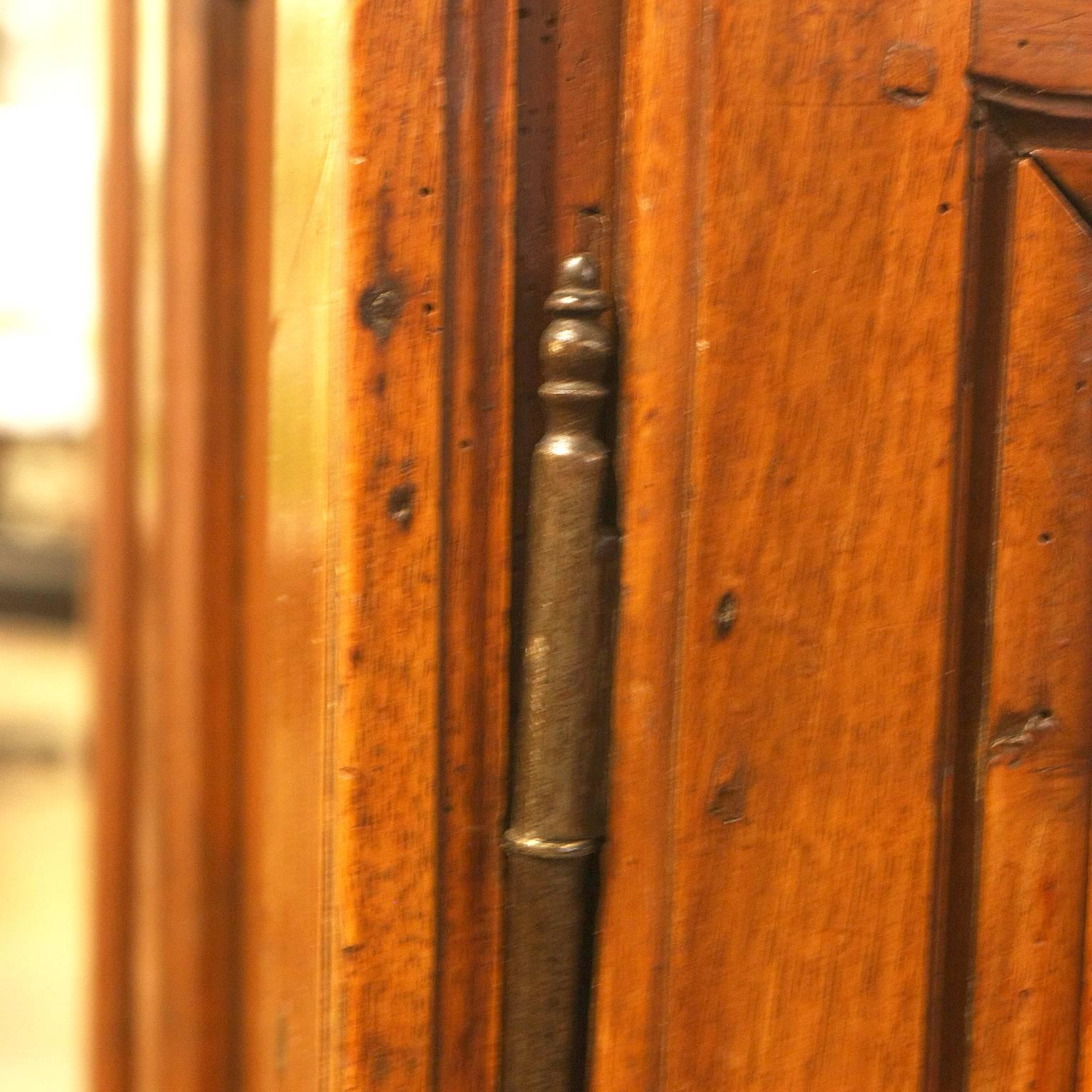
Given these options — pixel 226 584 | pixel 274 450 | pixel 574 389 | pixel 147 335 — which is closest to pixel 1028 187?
pixel 574 389

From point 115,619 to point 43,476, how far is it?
1.59 metres

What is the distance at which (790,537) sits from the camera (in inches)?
15.7

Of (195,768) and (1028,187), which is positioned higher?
(1028,187)

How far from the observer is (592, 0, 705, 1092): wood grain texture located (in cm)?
38

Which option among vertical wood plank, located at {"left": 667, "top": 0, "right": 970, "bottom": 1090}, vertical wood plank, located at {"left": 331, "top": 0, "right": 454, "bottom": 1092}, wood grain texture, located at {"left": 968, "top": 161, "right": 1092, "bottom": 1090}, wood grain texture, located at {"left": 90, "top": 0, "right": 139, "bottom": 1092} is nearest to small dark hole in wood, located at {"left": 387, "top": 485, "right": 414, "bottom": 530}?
vertical wood plank, located at {"left": 331, "top": 0, "right": 454, "bottom": 1092}

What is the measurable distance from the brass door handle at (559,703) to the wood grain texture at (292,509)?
2.9 inches

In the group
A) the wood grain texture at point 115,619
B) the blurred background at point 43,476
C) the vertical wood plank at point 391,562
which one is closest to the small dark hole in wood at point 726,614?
the vertical wood plank at point 391,562

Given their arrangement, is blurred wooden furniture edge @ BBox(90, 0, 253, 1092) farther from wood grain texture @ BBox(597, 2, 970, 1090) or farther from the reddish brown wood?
wood grain texture @ BBox(597, 2, 970, 1090)

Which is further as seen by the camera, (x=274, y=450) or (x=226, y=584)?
(x=226, y=584)

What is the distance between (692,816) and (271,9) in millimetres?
462

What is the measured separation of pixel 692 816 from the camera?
40 centimetres

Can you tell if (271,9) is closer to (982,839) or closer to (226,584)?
(226,584)

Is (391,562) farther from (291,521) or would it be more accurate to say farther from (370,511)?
(291,521)

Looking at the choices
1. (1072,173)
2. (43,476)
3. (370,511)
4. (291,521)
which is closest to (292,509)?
(291,521)
